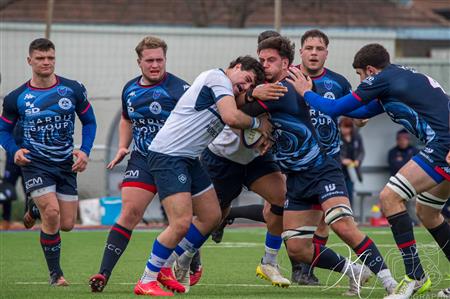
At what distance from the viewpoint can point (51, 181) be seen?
33.7 feet

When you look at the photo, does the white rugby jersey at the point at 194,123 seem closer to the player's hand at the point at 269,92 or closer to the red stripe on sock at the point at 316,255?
the player's hand at the point at 269,92

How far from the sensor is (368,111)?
9.16m

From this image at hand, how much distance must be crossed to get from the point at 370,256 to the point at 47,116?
3.41 metres

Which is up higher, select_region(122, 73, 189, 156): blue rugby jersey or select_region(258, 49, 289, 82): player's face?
select_region(258, 49, 289, 82): player's face

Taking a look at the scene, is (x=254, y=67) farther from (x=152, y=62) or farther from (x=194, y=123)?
(x=152, y=62)

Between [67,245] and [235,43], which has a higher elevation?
[235,43]

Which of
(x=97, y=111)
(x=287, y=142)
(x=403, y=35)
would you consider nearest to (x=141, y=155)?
(x=287, y=142)

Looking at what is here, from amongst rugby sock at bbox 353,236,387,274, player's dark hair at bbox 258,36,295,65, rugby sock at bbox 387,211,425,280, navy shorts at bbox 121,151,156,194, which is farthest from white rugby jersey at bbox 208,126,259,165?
rugby sock at bbox 387,211,425,280

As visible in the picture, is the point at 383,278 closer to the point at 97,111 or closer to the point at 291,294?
the point at 291,294

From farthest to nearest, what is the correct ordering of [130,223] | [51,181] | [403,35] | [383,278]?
1. [403,35]
2. [51,181]
3. [130,223]
4. [383,278]

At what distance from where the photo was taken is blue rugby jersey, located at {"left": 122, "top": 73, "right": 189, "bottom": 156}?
966cm

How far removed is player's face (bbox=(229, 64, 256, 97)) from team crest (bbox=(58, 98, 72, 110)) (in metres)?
2.07

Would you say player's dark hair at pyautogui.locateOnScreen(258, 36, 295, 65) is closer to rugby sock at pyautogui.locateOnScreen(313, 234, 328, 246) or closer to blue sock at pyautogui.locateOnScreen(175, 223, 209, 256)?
blue sock at pyautogui.locateOnScreen(175, 223, 209, 256)

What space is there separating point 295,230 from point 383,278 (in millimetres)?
880
